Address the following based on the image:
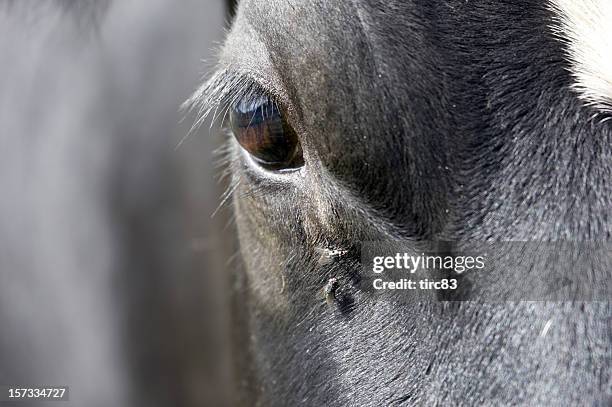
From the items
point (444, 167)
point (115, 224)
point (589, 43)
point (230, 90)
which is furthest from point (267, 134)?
point (115, 224)

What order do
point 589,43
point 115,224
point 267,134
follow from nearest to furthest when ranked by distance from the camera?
point 589,43, point 267,134, point 115,224

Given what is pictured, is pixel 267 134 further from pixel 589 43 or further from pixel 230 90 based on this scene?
pixel 589 43

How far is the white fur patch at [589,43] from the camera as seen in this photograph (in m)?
0.95

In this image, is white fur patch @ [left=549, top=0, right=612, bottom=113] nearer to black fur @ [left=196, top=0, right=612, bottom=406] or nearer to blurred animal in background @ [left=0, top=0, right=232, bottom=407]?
black fur @ [left=196, top=0, right=612, bottom=406]

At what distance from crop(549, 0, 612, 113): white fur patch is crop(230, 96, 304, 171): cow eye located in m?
0.41

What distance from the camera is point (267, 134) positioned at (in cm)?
124

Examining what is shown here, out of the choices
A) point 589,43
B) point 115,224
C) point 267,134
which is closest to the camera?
point 589,43

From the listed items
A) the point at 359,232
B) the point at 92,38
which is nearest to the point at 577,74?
the point at 359,232

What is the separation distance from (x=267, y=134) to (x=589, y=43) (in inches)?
19.4

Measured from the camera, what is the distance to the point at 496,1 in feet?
3.38
